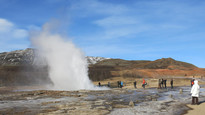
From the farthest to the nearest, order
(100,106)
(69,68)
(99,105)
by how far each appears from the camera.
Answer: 1. (69,68)
2. (99,105)
3. (100,106)

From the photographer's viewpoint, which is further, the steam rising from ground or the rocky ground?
the steam rising from ground

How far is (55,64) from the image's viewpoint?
4066cm

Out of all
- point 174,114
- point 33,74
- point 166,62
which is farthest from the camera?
point 166,62

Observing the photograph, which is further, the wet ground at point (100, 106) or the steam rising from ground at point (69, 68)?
the steam rising from ground at point (69, 68)

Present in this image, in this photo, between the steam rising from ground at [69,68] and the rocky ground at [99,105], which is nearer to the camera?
the rocky ground at [99,105]

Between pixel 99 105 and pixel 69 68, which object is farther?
pixel 69 68

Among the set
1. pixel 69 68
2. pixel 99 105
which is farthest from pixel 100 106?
pixel 69 68

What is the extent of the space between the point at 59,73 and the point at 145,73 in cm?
4626

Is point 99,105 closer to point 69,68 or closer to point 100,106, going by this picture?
point 100,106

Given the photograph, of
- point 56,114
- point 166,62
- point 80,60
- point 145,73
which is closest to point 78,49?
point 80,60

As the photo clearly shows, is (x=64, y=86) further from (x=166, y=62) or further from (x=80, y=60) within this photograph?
(x=166, y=62)

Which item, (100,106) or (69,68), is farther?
(69,68)

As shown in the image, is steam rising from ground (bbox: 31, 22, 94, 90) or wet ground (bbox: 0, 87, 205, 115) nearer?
wet ground (bbox: 0, 87, 205, 115)

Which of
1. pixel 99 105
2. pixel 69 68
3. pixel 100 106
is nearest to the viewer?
pixel 100 106
